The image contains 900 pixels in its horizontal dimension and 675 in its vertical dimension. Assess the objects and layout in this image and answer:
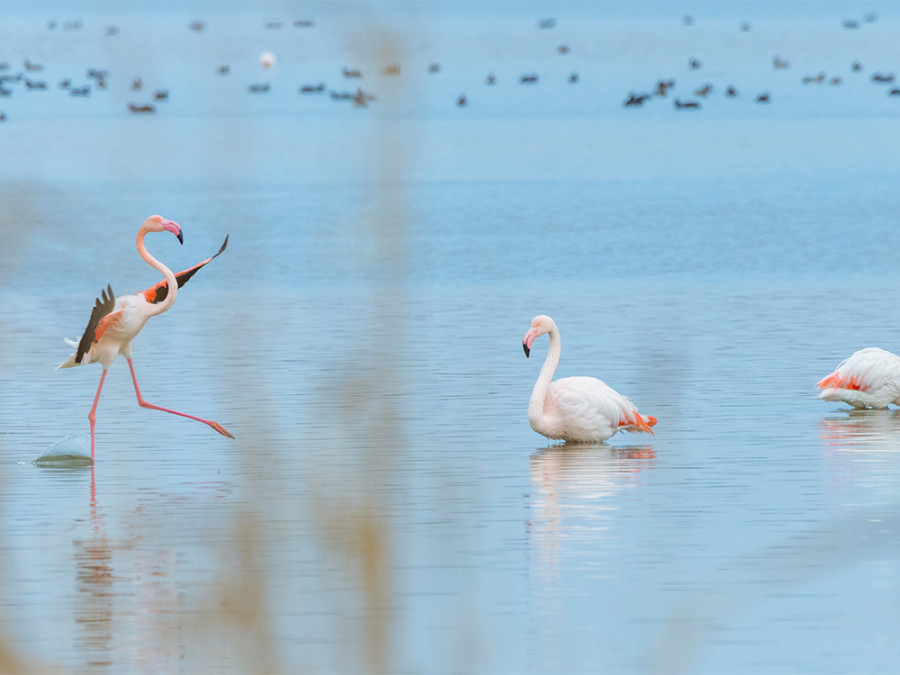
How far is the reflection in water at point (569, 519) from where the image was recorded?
760 centimetres

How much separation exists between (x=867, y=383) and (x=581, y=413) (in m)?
2.44

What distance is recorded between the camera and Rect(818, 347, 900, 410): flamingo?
525 inches

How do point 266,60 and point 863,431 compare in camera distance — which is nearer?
point 863,431

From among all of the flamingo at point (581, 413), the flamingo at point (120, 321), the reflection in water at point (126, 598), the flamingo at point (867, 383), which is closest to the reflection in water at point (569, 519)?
the flamingo at point (581, 413)

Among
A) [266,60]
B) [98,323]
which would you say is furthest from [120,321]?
[266,60]

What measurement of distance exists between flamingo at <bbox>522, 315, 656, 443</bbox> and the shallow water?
170mm

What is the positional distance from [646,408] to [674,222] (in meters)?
23.0

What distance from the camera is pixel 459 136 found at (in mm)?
70562

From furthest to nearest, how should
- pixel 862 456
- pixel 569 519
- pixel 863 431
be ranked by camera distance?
pixel 863 431
pixel 862 456
pixel 569 519

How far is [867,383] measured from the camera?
13359mm

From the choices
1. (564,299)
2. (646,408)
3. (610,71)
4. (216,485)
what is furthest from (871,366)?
(610,71)

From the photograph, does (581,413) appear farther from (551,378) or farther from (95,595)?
(95,595)

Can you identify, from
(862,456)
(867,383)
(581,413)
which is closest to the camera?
(862,456)

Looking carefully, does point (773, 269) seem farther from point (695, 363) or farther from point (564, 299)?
point (695, 363)
